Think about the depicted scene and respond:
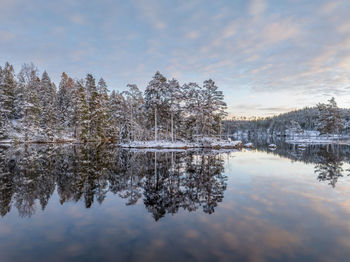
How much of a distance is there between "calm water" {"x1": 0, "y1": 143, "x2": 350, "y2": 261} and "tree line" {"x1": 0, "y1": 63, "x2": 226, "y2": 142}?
3019 centimetres

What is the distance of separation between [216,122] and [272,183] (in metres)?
34.7

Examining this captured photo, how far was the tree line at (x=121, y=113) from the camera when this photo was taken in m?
43.1

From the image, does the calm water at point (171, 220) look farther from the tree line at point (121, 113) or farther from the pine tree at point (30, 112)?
the pine tree at point (30, 112)

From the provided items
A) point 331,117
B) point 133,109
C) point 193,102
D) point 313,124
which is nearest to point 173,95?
point 193,102

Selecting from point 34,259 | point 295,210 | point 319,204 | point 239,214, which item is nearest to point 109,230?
point 34,259

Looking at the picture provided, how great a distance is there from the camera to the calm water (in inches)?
212

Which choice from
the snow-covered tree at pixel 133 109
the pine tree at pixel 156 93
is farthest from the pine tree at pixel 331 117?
the snow-covered tree at pixel 133 109

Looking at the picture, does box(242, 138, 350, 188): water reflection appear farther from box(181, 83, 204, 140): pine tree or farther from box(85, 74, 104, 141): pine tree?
box(85, 74, 104, 141): pine tree

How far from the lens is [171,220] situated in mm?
7441

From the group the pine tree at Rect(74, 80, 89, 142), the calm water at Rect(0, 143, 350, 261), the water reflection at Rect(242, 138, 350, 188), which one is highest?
the pine tree at Rect(74, 80, 89, 142)

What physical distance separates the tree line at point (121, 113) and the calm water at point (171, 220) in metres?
30.2

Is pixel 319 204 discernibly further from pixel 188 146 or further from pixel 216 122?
pixel 216 122

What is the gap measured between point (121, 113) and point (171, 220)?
46622 millimetres

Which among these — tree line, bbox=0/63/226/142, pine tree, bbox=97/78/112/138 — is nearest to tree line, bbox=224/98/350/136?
tree line, bbox=0/63/226/142
